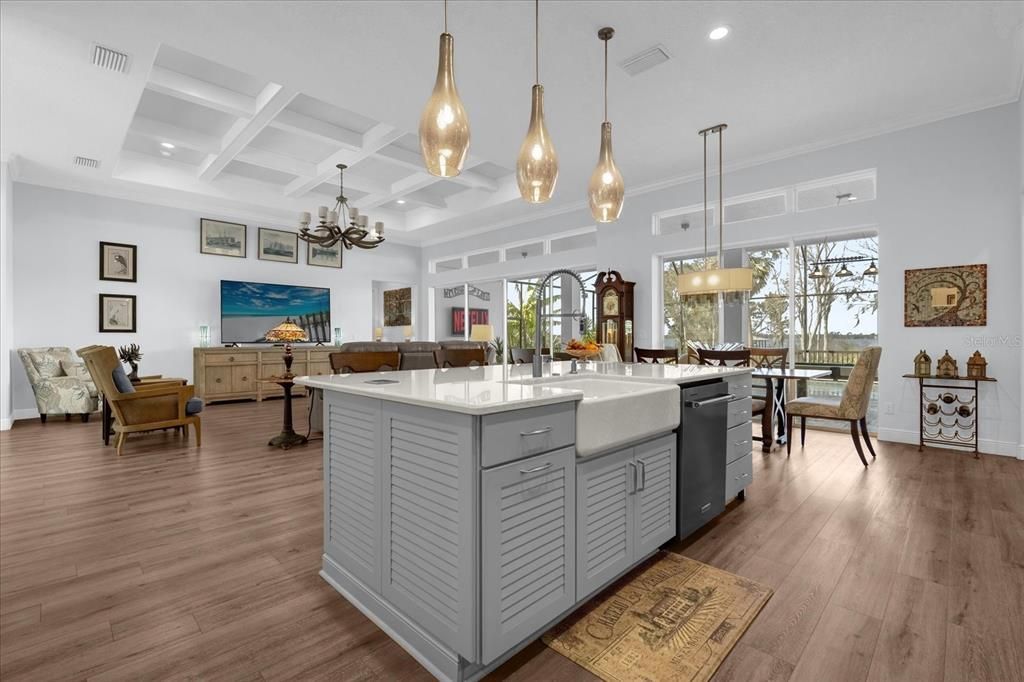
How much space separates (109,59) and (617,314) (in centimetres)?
556

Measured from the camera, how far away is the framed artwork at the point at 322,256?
8672 millimetres

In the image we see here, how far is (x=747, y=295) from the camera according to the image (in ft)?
19.2

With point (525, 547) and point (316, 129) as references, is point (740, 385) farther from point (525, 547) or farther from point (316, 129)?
point (316, 129)

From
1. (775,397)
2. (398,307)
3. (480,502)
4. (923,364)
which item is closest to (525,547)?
(480,502)

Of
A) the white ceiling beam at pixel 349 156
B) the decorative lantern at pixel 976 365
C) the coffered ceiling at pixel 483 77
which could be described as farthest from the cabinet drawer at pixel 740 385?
the white ceiling beam at pixel 349 156

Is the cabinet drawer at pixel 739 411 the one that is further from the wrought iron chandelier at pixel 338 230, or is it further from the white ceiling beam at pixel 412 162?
the wrought iron chandelier at pixel 338 230

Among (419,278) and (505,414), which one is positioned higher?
(419,278)

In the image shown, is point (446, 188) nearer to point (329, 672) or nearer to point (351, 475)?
point (351, 475)

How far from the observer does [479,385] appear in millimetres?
1887

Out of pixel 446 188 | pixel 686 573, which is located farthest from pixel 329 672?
pixel 446 188

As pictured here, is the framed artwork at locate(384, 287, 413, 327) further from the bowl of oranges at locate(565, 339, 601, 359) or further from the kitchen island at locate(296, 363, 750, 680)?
the kitchen island at locate(296, 363, 750, 680)

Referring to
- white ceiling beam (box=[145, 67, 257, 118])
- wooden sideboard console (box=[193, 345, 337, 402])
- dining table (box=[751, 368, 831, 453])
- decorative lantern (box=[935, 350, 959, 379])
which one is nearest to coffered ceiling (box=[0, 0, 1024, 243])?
white ceiling beam (box=[145, 67, 257, 118])

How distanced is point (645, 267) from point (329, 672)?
5.94m

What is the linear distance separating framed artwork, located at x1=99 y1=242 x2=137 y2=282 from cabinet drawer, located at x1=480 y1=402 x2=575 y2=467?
25.4 feet
